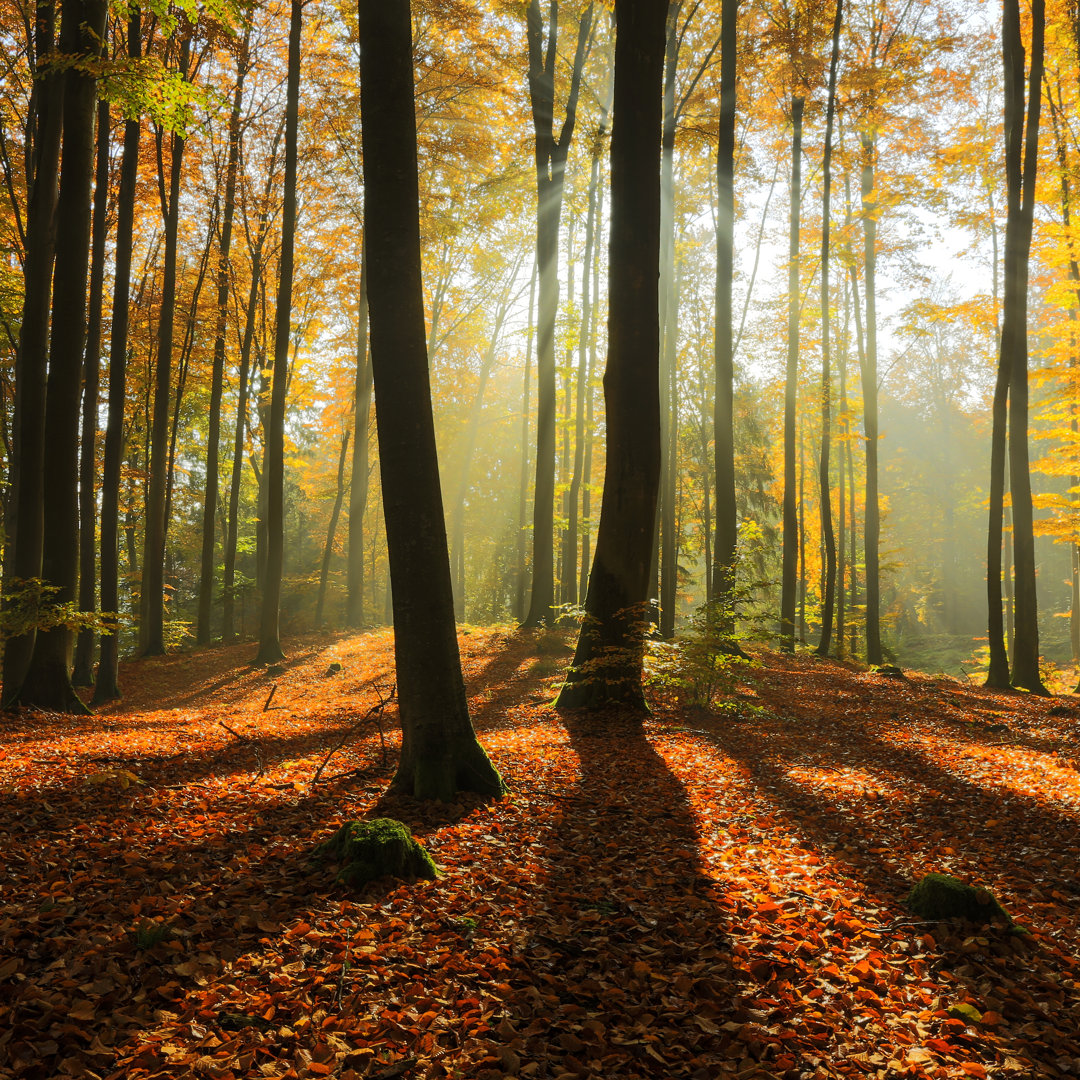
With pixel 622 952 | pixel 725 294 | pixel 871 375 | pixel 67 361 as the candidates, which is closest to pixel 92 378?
pixel 67 361

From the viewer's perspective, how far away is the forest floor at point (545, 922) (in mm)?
2297

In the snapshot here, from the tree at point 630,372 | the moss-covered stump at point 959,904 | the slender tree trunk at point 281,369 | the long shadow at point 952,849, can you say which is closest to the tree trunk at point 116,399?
the slender tree trunk at point 281,369

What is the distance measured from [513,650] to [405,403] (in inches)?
360

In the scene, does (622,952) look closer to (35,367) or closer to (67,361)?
(67,361)

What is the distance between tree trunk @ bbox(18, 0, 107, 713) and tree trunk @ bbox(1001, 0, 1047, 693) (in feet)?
41.9

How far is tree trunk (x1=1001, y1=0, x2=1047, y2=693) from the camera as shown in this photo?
10375 mm

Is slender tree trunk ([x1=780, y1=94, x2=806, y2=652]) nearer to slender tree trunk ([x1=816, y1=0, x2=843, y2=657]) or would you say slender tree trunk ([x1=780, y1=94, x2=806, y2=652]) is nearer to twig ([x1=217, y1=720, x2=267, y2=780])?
slender tree trunk ([x1=816, y1=0, x2=843, y2=657])

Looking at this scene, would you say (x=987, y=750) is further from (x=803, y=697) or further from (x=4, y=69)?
(x=4, y=69)

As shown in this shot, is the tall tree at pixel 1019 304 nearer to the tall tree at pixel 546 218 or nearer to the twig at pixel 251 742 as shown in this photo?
the tall tree at pixel 546 218

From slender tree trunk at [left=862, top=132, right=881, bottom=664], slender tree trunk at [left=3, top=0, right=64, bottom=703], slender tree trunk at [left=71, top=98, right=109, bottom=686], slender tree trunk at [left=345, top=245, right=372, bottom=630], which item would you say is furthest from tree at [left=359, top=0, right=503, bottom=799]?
slender tree trunk at [left=345, top=245, right=372, bottom=630]

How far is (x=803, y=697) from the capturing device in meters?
9.55

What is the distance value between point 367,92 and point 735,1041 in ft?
18.4

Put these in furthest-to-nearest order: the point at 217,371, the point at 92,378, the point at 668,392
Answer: the point at 668,392, the point at 217,371, the point at 92,378

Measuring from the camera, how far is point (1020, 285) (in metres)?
10.7
